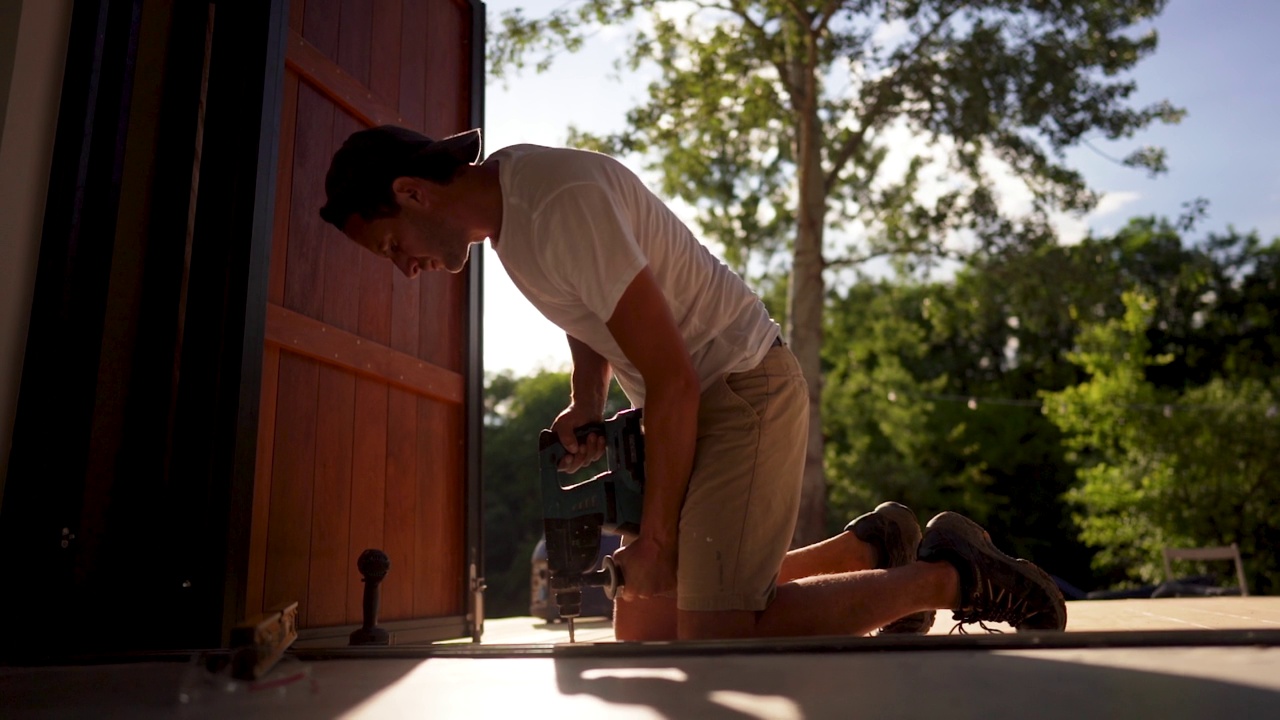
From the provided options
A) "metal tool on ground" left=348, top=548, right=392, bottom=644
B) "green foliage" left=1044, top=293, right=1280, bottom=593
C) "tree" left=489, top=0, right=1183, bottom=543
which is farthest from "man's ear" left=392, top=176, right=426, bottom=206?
"green foliage" left=1044, top=293, right=1280, bottom=593

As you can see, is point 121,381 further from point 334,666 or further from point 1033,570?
point 1033,570

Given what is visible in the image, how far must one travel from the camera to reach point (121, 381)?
231 centimetres

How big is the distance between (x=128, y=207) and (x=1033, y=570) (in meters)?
2.30

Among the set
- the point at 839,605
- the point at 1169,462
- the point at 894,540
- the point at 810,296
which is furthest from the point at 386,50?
the point at 1169,462

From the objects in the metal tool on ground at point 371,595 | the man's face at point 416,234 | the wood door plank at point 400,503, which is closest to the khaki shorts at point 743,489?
the man's face at point 416,234

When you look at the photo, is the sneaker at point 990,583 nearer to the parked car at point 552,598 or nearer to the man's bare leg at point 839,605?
the man's bare leg at point 839,605

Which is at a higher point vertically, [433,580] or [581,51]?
[581,51]

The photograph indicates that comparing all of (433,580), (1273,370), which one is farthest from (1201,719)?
(1273,370)

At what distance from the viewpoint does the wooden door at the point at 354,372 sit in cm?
262

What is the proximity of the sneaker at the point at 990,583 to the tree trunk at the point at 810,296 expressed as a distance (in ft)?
23.5

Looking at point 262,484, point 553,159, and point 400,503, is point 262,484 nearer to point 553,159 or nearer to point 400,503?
point 400,503

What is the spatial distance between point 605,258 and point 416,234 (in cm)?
50

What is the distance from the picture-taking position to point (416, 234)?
1924mm

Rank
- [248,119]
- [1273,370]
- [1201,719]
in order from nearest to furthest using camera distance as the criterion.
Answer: [1201,719], [248,119], [1273,370]
